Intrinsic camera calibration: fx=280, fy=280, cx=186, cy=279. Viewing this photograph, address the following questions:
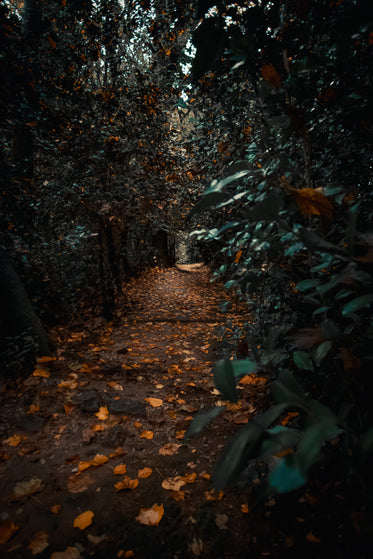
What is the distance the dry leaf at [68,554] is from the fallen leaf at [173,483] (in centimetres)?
52

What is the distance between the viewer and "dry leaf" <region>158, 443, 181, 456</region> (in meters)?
1.94

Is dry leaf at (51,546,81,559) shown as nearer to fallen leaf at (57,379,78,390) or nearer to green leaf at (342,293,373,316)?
fallen leaf at (57,379,78,390)

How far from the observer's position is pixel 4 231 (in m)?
2.94

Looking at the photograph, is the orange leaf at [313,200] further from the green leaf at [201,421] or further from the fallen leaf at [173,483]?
the fallen leaf at [173,483]

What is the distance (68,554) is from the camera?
128 centimetres

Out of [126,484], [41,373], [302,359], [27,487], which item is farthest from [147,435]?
[302,359]

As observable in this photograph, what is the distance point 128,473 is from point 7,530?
641 millimetres

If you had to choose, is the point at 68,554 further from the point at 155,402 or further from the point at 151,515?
the point at 155,402

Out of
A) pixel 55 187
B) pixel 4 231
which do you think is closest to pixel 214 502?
pixel 4 231

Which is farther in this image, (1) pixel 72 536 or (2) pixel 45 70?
(2) pixel 45 70

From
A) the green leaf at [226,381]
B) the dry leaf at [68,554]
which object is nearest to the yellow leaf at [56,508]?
the dry leaf at [68,554]

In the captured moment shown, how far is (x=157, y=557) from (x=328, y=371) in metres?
1.15

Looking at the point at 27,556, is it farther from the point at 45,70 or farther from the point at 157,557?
the point at 45,70

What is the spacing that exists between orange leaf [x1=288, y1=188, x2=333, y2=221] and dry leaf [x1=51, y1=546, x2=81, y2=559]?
176 cm
